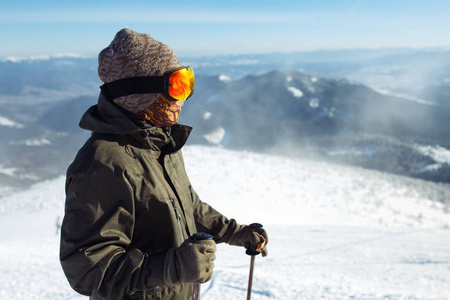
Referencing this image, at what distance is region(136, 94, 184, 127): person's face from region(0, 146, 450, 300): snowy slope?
276 centimetres

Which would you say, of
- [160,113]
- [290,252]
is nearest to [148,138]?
[160,113]

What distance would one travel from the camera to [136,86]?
1.39 meters

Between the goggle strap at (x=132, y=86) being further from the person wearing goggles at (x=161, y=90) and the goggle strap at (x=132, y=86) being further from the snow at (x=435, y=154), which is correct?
the snow at (x=435, y=154)

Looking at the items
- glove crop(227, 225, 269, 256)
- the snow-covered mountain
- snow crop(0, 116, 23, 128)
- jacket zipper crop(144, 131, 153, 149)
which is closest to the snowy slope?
glove crop(227, 225, 269, 256)

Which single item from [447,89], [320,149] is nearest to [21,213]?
[320,149]

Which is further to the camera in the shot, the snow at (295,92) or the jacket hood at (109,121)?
the snow at (295,92)

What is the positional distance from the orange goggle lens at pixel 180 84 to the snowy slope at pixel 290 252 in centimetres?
285

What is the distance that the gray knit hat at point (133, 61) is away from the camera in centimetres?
138

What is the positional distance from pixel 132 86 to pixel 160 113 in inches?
6.6

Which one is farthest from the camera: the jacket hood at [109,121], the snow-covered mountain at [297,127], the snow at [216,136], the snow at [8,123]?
the snow at [8,123]

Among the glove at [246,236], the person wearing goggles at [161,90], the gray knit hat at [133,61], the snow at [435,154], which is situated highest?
the gray knit hat at [133,61]

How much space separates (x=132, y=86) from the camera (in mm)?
1384

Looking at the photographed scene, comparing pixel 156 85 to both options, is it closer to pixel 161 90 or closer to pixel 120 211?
pixel 161 90

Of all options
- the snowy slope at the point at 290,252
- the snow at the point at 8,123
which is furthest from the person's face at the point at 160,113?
the snow at the point at 8,123
